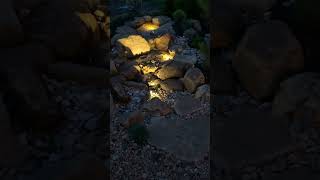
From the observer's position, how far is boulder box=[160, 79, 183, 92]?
6.93 m

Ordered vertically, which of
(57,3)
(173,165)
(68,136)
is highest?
(57,3)

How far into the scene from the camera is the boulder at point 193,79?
6922 millimetres

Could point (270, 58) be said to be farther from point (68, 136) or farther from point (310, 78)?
point (68, 136)

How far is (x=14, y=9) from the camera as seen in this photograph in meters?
5.48

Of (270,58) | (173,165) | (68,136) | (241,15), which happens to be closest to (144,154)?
(173,165)

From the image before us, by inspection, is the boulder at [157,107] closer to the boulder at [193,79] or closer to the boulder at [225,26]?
the boulder at [193,79]

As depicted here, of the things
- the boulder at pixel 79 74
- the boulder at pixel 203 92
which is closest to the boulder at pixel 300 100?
the boulder at pixel 203 92

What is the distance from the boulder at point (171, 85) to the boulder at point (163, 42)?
1.16 m

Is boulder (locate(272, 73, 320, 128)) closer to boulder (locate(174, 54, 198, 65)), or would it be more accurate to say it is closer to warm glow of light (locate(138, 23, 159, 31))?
boulder (locate(174, 54, 198, 65))

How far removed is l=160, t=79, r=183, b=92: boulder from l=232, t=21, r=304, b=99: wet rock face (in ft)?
3.73

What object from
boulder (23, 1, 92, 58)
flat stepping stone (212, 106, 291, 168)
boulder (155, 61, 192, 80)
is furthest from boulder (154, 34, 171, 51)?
flat stepping stone (212, 106, 291, 168)

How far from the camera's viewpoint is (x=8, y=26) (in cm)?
532

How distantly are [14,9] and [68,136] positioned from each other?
1.61 meters

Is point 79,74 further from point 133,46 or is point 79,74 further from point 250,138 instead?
point 133,46
